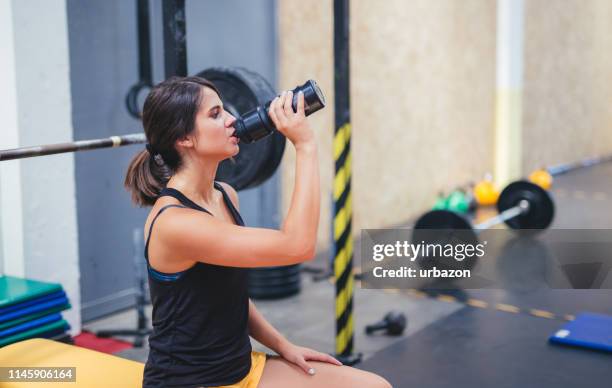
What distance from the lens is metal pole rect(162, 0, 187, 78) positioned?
2.26m

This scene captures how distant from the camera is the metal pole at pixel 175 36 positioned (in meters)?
2.26

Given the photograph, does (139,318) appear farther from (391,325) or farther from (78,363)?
(78,363)

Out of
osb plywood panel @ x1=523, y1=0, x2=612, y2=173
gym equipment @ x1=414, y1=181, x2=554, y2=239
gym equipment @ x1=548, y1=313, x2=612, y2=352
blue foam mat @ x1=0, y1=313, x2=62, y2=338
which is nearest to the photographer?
blue foam mat @ x1=0, y1=313, x2=62, y2=338

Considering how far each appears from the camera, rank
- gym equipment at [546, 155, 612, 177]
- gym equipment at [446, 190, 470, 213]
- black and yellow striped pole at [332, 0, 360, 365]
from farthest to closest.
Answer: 1. gym equipment at [546, 155, 612, 177]
2. gym equipment at [446, 190, 470, 213]
3. black and yellow striped pole at [332, 0, 360, 365]

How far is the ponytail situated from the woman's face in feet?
0.40

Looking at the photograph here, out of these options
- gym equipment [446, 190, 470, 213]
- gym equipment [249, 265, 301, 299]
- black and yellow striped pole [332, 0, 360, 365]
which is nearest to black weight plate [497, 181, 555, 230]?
gym equipment [446, 190, 470, 213]

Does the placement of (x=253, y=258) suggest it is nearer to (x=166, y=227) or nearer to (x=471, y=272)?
(x=166, y=227)

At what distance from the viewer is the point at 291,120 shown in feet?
4.50

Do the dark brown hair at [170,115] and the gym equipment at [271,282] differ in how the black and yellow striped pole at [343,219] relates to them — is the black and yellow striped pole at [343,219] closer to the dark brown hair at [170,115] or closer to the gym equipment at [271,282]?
the gym equipment at [271,282]

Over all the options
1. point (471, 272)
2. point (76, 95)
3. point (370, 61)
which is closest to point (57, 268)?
point (76, 95)

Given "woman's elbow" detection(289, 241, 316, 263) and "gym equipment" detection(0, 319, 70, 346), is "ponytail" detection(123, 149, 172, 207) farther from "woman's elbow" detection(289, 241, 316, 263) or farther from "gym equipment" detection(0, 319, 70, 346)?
"gym equipment" detection(0, 319, 70, 346)

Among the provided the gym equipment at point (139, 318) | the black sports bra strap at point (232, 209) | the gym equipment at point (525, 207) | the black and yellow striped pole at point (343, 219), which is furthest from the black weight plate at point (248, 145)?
the gym equipment at point (525, 207)

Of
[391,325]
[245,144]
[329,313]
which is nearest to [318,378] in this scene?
[245,144]

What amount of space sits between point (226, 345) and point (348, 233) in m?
1.28
